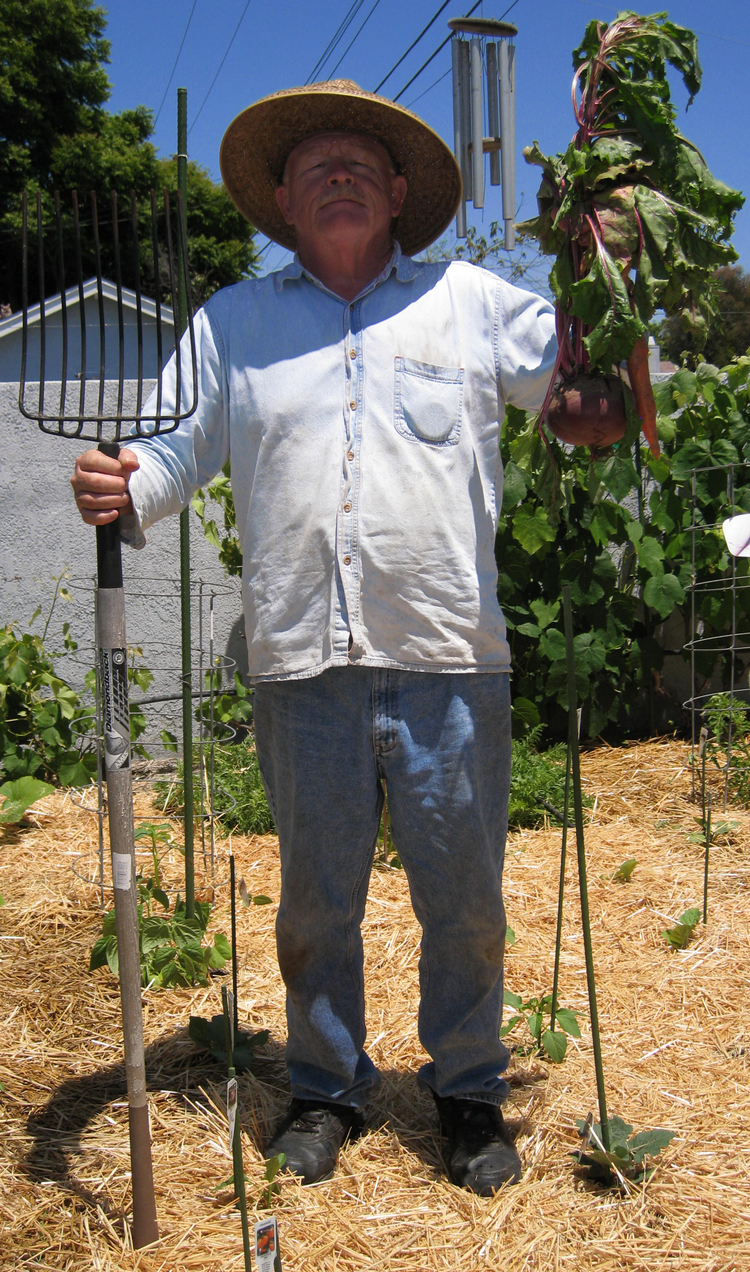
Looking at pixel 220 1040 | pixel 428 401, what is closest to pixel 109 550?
pixel 428 401

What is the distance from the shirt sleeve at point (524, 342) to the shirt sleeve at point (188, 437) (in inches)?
21.0

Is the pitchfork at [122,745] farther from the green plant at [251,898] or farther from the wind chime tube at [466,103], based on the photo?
the wind chime tube at [466,103]

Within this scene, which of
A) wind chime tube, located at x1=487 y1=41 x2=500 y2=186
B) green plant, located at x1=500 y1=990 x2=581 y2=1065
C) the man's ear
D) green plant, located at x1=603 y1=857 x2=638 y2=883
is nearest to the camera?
the man's ear

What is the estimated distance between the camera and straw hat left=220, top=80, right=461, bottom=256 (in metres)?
1.85

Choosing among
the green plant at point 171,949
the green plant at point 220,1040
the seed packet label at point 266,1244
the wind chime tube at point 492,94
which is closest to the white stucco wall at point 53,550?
the green plant at point 171,949

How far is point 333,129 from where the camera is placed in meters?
1.91

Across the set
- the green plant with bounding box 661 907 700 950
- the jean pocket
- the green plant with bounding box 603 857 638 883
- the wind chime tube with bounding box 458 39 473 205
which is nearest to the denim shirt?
the jean pocket

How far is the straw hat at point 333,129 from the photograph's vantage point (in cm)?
185

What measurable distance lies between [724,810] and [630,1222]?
2.56 m

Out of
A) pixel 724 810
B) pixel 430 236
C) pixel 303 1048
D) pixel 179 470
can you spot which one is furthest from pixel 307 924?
pixel 724 810

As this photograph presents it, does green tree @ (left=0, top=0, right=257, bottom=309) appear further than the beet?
Yes

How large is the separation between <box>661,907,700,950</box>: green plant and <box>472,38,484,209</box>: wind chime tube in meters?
6.44

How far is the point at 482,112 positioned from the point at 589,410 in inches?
303

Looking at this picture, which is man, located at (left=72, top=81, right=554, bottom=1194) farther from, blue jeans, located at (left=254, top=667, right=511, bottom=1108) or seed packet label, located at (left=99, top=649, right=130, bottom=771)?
seed packet label, located at (left=99, top=649, right=130, bottom=771)
